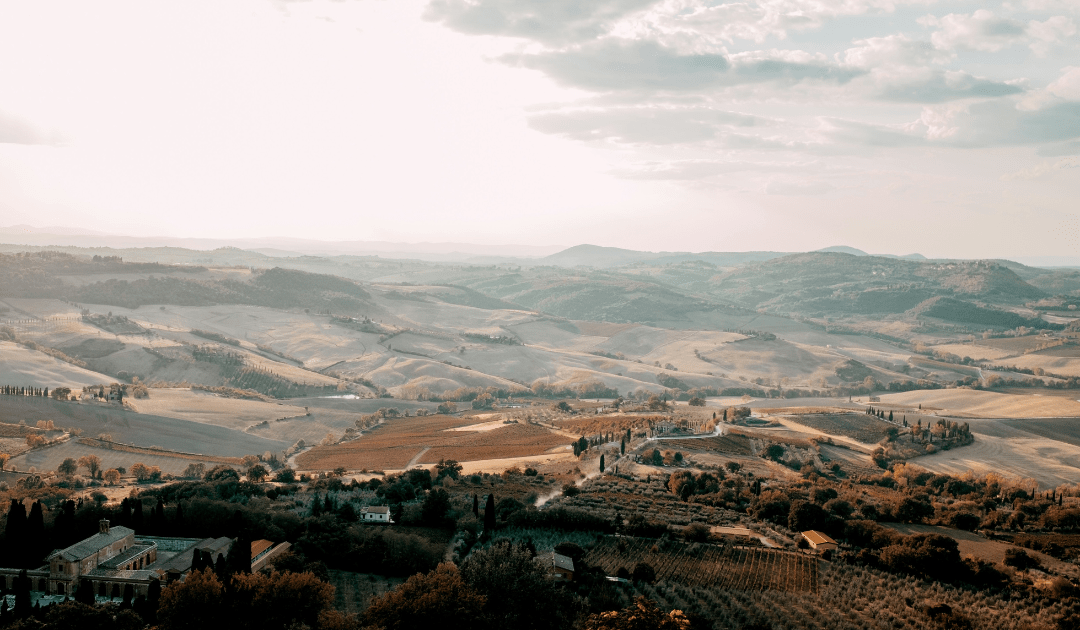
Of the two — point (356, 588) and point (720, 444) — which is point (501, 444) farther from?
point (356, 588)

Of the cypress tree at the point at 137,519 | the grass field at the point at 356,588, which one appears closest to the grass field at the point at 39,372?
the cypress tree at the point at 137,519

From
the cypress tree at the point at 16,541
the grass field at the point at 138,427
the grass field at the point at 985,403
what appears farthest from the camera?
the grass field at the point at 985,403

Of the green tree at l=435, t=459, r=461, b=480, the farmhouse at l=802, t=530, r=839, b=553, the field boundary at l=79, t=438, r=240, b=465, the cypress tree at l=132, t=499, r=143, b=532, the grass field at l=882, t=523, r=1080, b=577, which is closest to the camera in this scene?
the grass field at l=882, t=523, r=1080, b=577

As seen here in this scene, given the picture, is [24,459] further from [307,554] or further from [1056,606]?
[1056,606]

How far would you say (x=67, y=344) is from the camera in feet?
623

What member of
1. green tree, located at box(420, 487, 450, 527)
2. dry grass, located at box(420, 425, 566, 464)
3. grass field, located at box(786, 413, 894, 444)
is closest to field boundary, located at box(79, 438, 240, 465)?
dry grass, located at box(420, 425, 566, 464)

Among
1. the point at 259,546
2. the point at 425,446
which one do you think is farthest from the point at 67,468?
the point at 259,546

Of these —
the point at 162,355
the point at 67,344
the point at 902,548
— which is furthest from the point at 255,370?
the point at 902,548

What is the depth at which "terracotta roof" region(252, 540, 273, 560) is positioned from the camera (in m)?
48.8

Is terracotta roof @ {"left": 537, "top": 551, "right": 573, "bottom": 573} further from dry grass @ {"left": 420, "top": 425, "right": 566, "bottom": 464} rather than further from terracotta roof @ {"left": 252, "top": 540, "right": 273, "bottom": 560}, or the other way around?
dry grass @ {"left": 420, "top": 425, "right": 566, "bottom": 464}

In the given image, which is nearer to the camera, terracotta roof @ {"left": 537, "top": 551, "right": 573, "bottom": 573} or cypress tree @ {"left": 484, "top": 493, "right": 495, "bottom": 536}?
terracotta roof @ {"left": 537, "top": 551, "right": 573, "bottom": 573}

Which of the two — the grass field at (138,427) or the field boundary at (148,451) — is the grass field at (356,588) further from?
→ the grass field at (138,427)

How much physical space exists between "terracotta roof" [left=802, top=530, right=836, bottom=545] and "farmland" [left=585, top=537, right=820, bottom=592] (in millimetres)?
3268

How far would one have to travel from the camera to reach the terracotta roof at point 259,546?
48806 mm
